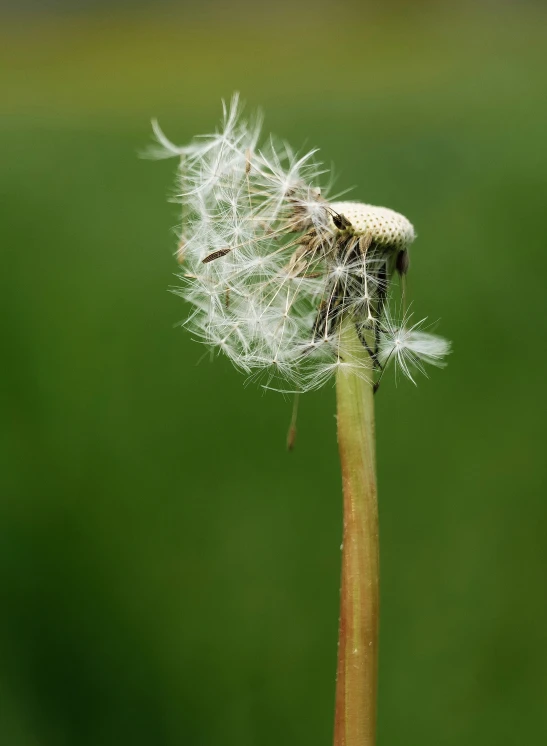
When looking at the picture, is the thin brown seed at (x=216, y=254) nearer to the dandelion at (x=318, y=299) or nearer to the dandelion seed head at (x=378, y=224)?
the dandelion at (x=318, y=299)

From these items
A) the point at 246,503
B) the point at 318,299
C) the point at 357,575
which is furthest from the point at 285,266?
the point at 246,503

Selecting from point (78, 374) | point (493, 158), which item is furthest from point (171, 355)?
point (493, 158)

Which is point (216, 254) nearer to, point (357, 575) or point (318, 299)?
point (318, 299)

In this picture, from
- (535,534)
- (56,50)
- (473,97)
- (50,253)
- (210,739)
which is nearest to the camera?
(210,739)

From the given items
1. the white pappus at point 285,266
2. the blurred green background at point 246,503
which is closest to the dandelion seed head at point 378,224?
the white pappus at point 285,266

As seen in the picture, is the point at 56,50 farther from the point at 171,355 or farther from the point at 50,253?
the point at 171,355

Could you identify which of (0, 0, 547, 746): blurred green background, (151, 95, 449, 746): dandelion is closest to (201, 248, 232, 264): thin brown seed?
(151, 95, 449, 746): dandelion

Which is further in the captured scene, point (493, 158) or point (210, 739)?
point (493, 158)

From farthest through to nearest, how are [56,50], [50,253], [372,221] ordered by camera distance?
[56,50]
[50,253]
[372,221]
